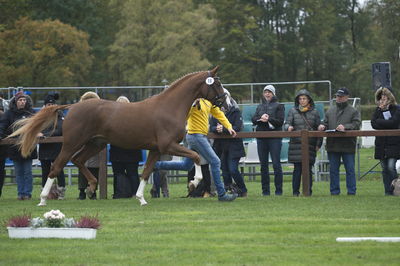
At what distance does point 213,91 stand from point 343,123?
2.83 m

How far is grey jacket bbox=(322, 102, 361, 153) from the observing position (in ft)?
54.2

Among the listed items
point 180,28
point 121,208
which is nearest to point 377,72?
point 121,208

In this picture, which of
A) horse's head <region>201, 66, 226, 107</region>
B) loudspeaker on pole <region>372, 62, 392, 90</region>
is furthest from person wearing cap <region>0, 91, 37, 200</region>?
loudspeaker on pole <region>372, 62, 392, 90</region>

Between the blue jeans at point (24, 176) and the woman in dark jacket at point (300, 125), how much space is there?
500 cm

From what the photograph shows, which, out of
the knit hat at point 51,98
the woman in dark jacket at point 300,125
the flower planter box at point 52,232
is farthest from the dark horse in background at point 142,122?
the flower planter box at point 52,232

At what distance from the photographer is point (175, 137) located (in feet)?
50.1

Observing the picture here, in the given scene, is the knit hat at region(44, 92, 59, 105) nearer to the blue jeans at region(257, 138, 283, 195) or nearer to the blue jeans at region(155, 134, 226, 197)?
the blue jeans at region(155, 134, 226, 197)

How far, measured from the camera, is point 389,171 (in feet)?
53.8

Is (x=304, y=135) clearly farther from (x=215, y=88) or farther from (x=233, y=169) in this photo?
(x=215, y=88)

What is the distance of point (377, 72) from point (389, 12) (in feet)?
131

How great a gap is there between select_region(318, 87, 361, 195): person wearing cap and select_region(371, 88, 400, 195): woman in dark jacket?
449 mm

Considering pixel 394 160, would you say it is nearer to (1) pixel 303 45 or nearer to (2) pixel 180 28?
(2) pixel 180 28

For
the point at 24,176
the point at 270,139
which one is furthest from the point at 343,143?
the point at 24,176

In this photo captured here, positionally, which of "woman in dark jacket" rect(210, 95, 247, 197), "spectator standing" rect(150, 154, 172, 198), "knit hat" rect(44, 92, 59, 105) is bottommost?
"spectator standing" rect(150, 154, 172, 198)
